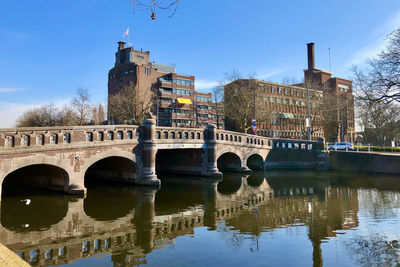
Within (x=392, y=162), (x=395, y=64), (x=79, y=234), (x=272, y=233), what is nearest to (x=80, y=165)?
(x=79, y=234)

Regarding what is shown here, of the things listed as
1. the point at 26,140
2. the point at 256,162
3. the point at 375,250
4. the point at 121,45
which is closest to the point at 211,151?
the point at 256,162

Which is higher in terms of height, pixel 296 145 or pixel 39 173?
pixel 296 145

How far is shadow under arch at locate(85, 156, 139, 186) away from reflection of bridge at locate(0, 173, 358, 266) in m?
2.42

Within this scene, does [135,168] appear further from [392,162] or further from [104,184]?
[392,162]

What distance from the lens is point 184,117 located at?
217ft

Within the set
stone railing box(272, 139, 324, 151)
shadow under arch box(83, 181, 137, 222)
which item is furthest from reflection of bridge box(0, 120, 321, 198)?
shadow under arch box(83, 181, 137, 222)

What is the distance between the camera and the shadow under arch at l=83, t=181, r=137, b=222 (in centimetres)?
1460

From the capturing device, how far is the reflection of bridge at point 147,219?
998cm

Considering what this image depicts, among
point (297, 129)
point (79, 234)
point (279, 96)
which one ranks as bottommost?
point (79, 234)

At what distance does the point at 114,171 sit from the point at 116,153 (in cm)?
539

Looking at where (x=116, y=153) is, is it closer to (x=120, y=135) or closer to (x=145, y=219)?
(x=120, y=135)

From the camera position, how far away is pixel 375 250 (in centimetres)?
949

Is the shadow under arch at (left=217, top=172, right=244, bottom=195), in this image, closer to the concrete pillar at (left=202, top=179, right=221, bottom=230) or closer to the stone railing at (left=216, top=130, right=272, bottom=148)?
the concrete pillar at (left=202, top=179, right=221, bottom=230)

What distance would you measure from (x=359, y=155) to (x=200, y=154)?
17.3 m
